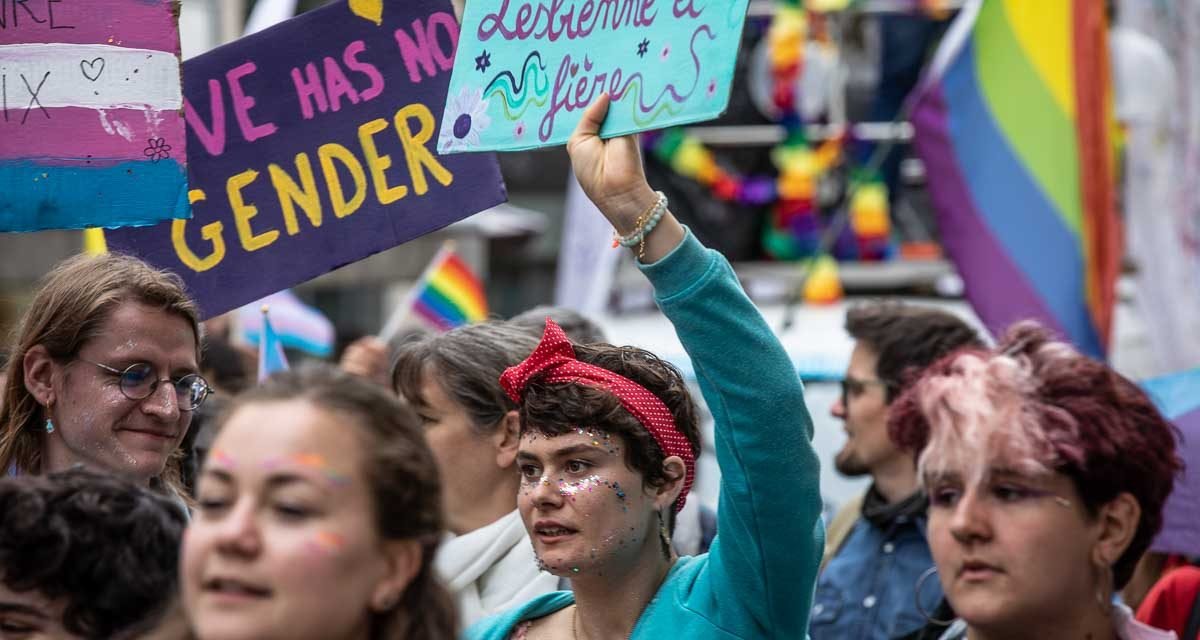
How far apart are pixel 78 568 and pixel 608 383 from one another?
1.00 meters

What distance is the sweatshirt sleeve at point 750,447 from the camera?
260cm

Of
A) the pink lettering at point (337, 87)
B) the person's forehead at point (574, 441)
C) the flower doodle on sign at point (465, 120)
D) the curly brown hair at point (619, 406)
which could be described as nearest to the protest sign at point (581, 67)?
the flower doodle on sign at point (465, 120)

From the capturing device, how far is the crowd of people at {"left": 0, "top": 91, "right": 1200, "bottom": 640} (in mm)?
1992

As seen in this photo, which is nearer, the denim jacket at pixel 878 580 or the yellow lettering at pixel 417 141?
the yellow lettering at pixel 417 141

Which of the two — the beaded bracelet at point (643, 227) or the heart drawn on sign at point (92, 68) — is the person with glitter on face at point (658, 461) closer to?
the beaded bracelet at point (643, 227)

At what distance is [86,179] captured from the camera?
3.33 metres

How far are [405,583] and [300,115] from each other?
1.97 metres

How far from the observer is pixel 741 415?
8.63ft

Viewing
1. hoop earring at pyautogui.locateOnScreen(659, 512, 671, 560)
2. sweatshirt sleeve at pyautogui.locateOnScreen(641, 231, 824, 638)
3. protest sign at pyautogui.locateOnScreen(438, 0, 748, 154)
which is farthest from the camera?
hoop earring at pyautogui.locateOnScreen(659, 512, 671, 560)

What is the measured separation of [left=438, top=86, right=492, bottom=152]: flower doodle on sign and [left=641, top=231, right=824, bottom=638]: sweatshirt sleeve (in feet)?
2.13

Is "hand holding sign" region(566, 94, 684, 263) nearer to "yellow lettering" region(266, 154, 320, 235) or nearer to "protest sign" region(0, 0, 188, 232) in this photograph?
"protest sign" region(0, 0, 188, 232)

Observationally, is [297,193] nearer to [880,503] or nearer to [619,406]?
[619,406]

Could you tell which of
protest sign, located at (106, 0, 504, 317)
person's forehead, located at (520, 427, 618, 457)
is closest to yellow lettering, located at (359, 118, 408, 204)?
protest sign, located at (106, 0, 504, 317)

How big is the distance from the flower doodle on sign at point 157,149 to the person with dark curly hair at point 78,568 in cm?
111
